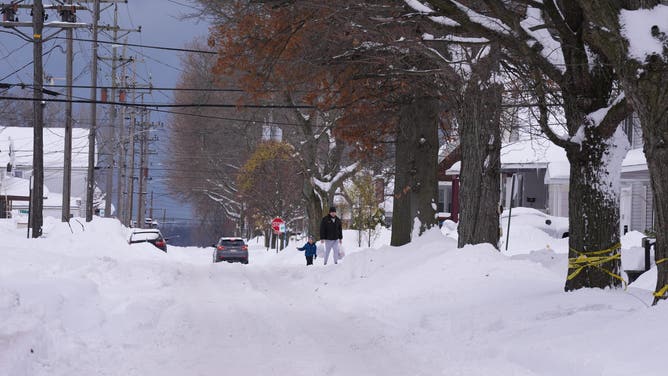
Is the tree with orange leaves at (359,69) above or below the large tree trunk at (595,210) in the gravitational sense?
above

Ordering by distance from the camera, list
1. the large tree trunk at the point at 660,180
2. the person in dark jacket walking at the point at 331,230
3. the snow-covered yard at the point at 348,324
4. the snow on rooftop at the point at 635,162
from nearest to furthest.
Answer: the snow-covered yard at the point at 348,324 < the large tree trunk at the point at 660,180 < the person in dark jacket walking at the point at 331,230 < the snow on rooftop at the point at 635,162

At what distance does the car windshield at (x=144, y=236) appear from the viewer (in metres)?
43.4

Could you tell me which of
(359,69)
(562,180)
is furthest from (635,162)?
(359,69)

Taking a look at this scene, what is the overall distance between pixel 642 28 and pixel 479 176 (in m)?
9.48

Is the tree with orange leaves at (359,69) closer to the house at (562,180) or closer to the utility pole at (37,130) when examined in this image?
the house at (562,180)

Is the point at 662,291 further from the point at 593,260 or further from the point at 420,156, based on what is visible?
the point at 420,156

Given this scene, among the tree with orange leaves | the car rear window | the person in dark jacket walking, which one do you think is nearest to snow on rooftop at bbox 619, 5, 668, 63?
the tree with orange leaves

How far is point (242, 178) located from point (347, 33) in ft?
156

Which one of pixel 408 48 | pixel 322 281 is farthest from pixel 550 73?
pixel 322 281

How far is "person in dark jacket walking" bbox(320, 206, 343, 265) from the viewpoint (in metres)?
26.7

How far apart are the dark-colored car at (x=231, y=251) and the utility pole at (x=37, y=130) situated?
13.2 m

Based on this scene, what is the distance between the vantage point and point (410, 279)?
1800 cm

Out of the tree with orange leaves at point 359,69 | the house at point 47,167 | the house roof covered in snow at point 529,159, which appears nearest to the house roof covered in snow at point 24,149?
the house at point 47,167

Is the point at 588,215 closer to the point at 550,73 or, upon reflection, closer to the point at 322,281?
the point at 550,73
